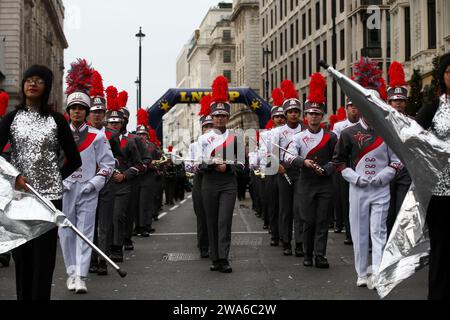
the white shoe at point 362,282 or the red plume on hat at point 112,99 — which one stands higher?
the red plume on hat at point 112,99

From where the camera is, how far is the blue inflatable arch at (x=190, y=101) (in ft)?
105

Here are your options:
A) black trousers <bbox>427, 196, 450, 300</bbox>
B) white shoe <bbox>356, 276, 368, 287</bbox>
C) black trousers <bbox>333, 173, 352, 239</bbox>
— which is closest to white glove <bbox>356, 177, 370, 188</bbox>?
white shoe <bbox>356, 276, 368, 287</bbox>

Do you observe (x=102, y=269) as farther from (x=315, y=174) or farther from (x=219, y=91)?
(x=315, y=174)

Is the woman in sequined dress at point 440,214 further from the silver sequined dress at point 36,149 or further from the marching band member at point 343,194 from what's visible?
the marching band member at point 343,194

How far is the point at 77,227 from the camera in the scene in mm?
8664

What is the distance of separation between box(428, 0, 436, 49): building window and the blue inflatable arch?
848 cm

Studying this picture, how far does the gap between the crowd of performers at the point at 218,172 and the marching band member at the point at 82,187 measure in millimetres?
12

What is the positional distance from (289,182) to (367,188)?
3.96 meters

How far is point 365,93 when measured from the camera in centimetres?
623

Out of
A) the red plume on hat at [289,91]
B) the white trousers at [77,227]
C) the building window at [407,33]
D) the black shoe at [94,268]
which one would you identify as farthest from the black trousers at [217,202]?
the building window at [407,33]

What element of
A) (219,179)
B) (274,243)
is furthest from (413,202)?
(274,243)

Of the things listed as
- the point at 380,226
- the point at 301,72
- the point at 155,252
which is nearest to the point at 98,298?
the point at 380,226

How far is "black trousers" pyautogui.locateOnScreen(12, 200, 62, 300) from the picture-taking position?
6086 millimetres
